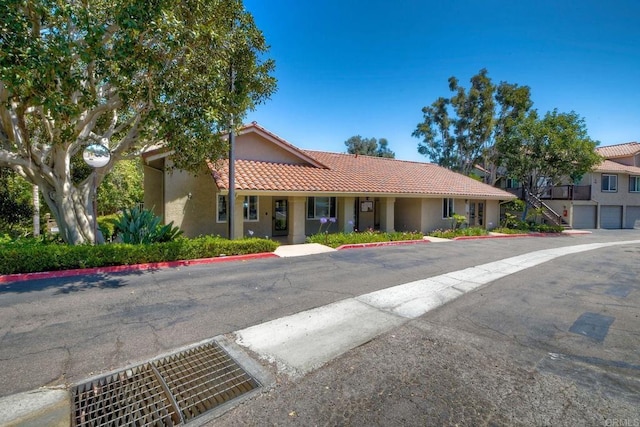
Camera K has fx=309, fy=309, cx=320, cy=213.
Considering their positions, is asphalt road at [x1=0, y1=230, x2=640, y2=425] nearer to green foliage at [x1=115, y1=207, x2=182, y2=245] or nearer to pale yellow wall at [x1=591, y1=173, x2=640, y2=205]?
green foliage at [x1=115, y1=207, x2=182, y2=245]

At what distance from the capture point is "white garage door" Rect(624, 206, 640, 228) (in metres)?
30.1

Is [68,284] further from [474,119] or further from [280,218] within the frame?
[474,119]

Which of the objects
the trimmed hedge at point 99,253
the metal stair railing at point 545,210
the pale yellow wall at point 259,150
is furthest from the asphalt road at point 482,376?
the metal stair railing at point 545,210

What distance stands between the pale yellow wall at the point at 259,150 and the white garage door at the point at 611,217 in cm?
3078

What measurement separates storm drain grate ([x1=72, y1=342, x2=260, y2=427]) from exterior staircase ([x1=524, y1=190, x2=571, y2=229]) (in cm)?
2980

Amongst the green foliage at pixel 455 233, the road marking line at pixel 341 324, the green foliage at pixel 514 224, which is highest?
the green foliage at pixel 514 224

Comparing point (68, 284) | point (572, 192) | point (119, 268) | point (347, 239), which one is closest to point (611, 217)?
point (572, 192)

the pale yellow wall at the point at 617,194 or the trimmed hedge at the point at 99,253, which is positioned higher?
the pale yellow wall at the point at 617,194

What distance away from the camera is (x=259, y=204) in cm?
1584

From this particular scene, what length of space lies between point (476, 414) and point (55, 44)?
9791 mm

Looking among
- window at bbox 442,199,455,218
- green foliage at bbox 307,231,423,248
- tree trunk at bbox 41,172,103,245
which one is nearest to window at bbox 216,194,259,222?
green foliage at bbox 307,231,423,248

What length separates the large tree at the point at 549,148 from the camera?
2225cm

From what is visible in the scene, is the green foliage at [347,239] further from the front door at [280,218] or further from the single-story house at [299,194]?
the front door at [280,218]

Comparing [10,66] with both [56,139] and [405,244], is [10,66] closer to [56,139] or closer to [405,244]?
[56,139]
